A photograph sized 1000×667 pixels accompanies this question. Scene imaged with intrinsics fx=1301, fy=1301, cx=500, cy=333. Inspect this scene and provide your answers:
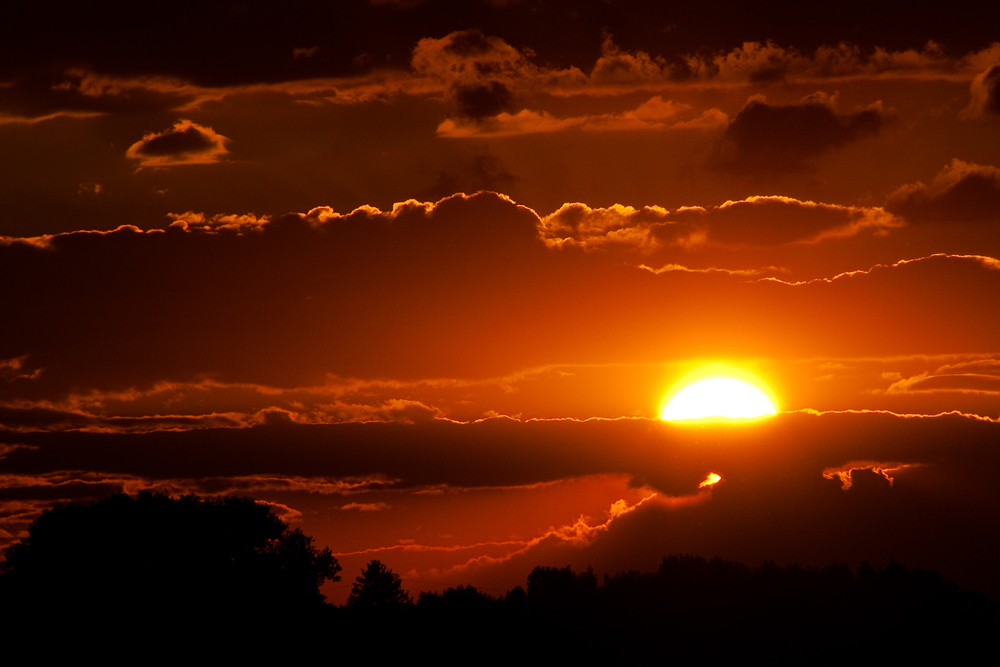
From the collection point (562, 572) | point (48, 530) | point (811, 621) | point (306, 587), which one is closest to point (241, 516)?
point (306, 587)

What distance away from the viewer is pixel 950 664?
13225cm

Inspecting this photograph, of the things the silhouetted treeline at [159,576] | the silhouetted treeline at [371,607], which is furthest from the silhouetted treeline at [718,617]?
the silhouetted treeline at [159,576]

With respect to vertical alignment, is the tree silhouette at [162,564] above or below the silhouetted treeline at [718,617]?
above

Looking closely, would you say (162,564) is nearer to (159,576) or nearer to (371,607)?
(159,576)

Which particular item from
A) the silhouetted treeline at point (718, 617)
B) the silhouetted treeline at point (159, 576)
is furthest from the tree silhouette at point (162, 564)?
the silhouetted treeline at point (718, 617)

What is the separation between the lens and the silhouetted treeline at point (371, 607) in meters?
120

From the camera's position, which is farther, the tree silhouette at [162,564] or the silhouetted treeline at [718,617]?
the silhouetted treeline at [718,617]

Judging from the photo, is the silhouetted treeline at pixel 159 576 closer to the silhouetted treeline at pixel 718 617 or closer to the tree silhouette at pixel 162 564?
the tree silhouette at pixel 162 564

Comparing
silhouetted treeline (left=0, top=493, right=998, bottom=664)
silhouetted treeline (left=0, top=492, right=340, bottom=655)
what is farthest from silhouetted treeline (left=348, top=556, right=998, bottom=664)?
silhouetted treeline (left=0, top=492, right=340, bottom=655)

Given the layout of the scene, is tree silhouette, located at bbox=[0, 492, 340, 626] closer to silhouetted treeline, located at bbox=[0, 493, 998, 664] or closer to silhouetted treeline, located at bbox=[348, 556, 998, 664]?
silhouetted treeline, located at bbox=[0, 493, 998, 664]

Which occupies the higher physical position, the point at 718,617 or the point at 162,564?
the point at 162,564

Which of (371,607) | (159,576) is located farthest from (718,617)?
(159,576)

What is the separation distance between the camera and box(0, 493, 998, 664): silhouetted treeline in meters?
120

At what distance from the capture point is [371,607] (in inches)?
5655
